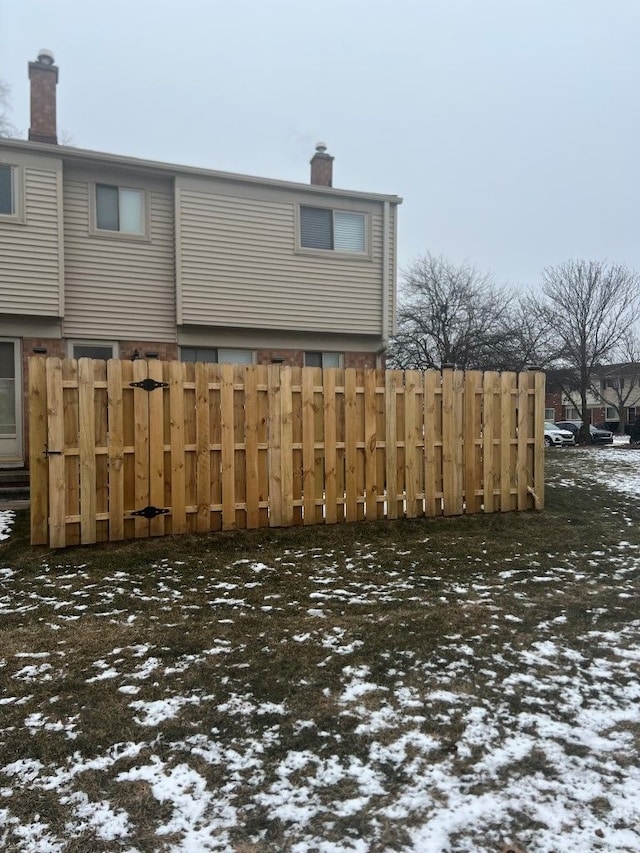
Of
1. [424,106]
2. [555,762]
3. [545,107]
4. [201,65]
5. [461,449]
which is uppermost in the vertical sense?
[201,65]

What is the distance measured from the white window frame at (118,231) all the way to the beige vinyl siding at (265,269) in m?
0.64

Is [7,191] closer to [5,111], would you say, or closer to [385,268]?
[385,268]

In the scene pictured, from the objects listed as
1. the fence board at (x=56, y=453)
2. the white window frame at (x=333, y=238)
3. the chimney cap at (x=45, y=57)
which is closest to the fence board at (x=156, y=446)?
the fence board at (x=56, y=453)

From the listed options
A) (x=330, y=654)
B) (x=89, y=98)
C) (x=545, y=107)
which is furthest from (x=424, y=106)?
(x=330, y=654)

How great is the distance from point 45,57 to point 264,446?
9.32 metres

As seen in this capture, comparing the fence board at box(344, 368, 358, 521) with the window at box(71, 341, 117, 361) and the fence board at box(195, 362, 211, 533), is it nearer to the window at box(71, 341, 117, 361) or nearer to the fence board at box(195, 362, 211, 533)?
the fence board at box(195, 362, 211, 533)

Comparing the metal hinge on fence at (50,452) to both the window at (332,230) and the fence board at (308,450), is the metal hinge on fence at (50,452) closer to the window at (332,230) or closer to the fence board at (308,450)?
the fence board at (308,450)

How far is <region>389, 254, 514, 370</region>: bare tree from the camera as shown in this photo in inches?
968

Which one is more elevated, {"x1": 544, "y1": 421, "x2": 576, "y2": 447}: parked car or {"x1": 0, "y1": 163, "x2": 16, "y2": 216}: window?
{"x1": 0, "y1": 163, "x2": 16, "y2": 216}: window

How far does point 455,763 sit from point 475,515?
191 inches

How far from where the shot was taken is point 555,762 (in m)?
2.20

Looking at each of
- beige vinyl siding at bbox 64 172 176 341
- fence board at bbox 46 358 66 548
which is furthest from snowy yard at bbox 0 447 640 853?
beige vinyl siding at bbox 64 172 176 341

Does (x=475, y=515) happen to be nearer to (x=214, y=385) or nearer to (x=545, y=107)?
(x=214, y=385)

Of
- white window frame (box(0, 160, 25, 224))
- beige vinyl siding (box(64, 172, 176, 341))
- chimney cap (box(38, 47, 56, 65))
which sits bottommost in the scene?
beige vinyl siding (box(64, 172, 176, 341))
